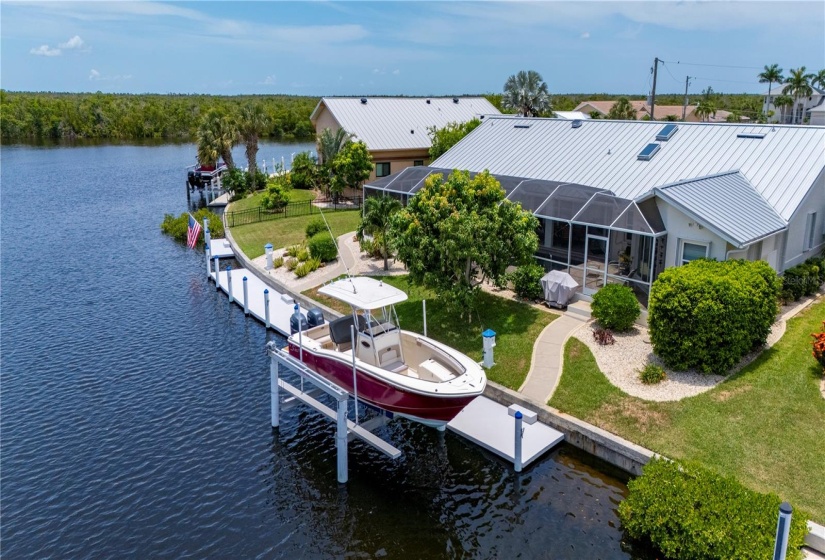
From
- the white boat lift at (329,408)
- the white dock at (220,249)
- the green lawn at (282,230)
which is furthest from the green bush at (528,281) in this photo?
the white dock at (220,249)

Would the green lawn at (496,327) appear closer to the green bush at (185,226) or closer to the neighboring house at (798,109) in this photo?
the green bush at (185,226)

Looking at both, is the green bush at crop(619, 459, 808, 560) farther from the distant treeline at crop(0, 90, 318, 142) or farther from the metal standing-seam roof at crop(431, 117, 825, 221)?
the distant treeline at crop(0, 90, 318, 142)

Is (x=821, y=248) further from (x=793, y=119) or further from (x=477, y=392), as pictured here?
(x=793, y=119)

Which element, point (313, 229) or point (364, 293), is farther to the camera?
point (313, 229)

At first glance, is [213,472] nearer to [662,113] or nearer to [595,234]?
[595,234]

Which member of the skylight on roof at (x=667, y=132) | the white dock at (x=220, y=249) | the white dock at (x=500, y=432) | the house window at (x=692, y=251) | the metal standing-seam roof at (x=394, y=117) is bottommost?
the white dock at (x=500, y=432)

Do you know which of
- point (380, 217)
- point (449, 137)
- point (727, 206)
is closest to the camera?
point (727, 206)

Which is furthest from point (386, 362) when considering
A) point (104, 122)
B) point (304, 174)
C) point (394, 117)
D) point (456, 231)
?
point (104, 122)
